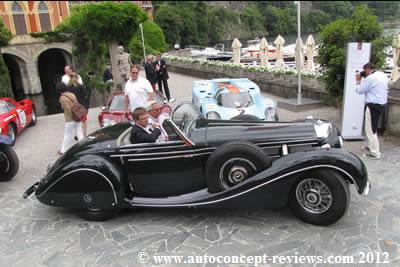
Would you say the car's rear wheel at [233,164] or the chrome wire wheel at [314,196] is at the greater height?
the car's rear wheel at [233,164]

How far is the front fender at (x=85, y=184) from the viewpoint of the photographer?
455 cm

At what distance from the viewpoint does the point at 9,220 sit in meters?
5.09

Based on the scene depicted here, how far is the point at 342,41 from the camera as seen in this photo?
8.16 m

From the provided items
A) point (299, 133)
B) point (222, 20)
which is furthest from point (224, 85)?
point (222, 20)

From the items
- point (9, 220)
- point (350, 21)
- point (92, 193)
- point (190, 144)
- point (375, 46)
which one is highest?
point (350, 21)

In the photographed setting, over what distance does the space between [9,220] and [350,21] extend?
786 cm

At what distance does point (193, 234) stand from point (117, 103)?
548 centimetres

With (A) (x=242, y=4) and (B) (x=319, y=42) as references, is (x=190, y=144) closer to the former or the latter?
(B) (x=319, y=42)

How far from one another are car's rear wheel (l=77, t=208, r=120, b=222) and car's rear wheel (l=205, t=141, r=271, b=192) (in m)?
1.44

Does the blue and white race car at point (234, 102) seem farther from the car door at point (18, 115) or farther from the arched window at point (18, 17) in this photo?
the arched window at point (18, 17)

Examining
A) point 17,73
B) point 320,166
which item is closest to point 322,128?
point 320,166

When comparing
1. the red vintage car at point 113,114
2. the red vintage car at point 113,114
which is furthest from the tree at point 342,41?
the red vintage car at point 113,114

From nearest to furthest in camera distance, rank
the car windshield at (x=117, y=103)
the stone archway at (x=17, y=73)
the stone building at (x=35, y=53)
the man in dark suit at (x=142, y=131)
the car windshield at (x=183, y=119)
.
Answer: the man in dark suit at (x=142, y=131) < the car windshield at (x=183, y=119) < the car windshield at (x=117, y=103) < the stone building at (x=35, y=53) < the stone archway at (x=17, y=73)

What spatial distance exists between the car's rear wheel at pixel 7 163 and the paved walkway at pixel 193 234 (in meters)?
0.93
